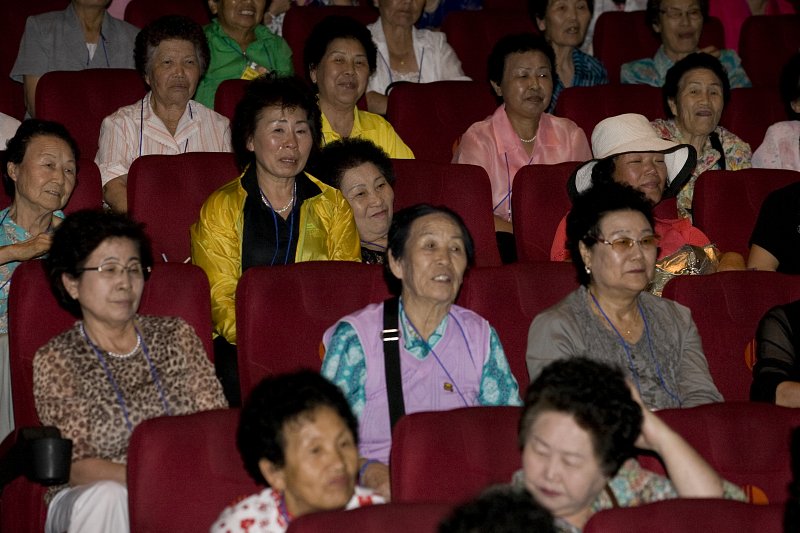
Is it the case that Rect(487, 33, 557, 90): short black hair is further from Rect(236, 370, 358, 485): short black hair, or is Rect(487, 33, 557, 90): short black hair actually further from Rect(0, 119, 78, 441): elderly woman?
Rect(236, 370, 358, 485): short black hair

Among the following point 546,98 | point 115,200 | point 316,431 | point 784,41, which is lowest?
point 316,431

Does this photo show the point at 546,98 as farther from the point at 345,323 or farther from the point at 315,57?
the point at 345,323

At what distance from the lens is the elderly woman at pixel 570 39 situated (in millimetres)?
5391

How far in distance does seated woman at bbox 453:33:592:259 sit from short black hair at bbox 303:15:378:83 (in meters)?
0.52

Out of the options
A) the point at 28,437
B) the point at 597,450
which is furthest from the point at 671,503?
the point at 28,437

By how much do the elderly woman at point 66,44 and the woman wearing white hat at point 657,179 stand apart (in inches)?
84.1

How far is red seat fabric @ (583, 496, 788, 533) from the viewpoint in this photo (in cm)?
198

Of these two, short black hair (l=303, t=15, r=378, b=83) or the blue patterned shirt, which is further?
the blue patterned shirt

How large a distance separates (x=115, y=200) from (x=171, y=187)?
38 centimetres

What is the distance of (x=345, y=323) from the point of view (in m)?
2.85

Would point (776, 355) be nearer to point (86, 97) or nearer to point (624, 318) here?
point (624, 318)

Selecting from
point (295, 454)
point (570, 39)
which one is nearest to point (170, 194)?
point (295, 454)

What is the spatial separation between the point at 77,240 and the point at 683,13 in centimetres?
357

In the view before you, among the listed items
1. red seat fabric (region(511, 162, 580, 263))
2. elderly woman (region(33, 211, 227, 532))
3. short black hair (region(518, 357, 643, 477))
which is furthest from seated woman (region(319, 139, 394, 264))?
short black hair (region(518, 357, 643, 477))
